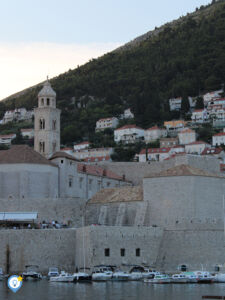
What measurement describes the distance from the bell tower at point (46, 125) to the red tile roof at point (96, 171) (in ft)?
13.7

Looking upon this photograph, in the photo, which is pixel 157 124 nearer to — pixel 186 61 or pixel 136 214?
pixel 186 61

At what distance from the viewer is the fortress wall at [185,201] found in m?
50.6

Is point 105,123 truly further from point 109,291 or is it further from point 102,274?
point 109,291

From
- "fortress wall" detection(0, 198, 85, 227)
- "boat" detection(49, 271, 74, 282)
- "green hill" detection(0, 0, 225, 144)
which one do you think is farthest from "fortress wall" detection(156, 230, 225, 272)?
"green hill" detection(0, 0, 225, 144)

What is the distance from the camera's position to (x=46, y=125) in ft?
236

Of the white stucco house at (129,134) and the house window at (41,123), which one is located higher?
the white stucco house at (129,134)

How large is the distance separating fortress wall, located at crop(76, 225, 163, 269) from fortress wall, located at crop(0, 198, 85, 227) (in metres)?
5.27

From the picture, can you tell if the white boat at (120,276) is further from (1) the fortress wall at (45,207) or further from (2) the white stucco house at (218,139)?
(2) the white stucco house at (218,139)

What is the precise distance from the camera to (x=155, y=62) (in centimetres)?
17050

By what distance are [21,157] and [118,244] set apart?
14.2 m

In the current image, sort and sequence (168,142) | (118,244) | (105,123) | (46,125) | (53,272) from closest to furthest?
1. (53,272)
2. (118,244)
3. (46,125)
4. (168,142)
5. (105,123)

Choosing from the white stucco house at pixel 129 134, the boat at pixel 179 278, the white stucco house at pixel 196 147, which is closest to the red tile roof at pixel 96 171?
the boat at pixel 179 278

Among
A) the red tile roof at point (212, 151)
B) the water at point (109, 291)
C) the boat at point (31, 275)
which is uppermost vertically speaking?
the red tile roof at point (212, 151)

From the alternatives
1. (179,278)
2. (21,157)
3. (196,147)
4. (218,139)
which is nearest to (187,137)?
(218,139)
